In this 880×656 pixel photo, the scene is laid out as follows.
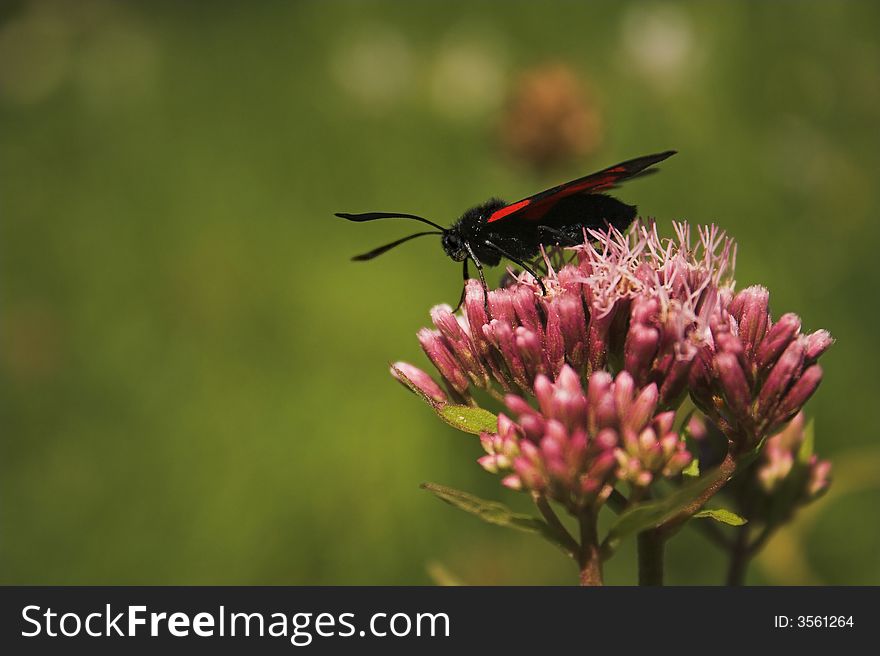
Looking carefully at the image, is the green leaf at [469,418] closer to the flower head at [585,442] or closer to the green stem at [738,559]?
the flower head at [585,442]

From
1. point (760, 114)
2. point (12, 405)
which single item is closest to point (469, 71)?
point (760, 114)

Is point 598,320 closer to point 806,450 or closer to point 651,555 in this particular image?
point 651,555

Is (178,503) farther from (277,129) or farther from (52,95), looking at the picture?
(52,95)

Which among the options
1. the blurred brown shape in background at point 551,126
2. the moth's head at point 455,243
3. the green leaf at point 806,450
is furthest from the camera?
the blurred brown shape in background at point 551,126

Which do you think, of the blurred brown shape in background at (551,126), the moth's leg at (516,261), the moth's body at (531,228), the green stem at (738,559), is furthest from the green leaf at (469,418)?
the blurred brown shape in background at (551,126)

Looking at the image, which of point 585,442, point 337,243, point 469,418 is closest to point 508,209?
point 469,418

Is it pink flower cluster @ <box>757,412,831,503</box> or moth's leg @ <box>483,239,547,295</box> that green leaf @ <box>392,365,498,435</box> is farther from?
pink flower cluster @ <box>757,412,831,503</box>
